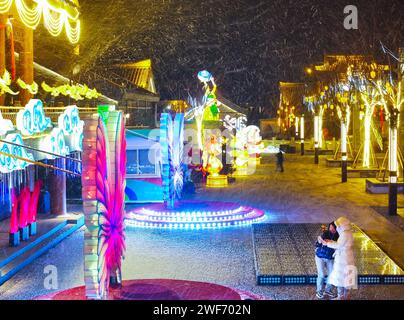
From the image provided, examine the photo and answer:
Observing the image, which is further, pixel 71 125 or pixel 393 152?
pixel 393 152

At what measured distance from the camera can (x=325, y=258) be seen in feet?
36.3

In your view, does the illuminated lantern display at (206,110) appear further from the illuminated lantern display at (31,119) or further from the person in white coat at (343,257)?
the person in white coat at (343,257)

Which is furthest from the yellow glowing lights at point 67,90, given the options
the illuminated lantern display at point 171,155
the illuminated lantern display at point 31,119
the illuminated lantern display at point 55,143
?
the illuminated lantern display at point 31,119

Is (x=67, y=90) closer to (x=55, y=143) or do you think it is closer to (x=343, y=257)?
(x=55, y=143)

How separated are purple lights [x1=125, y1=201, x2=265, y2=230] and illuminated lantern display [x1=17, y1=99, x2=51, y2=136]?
4.98 m

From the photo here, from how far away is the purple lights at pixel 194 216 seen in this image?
19.7m

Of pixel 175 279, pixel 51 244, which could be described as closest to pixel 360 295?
pixel 175 279

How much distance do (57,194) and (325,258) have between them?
37.8 feet

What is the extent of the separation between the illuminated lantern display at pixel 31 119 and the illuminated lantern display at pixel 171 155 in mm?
4644

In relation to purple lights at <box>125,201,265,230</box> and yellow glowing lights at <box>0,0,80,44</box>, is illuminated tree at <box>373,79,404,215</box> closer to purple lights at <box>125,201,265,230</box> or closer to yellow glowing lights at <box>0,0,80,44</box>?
purple lights at <box>125,201,265,230</box>

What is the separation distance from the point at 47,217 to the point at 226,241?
6.09 m

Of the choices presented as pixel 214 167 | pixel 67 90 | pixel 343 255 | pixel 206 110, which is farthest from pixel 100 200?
pixel 206 110

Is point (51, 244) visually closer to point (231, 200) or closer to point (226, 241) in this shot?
point (226, 241)

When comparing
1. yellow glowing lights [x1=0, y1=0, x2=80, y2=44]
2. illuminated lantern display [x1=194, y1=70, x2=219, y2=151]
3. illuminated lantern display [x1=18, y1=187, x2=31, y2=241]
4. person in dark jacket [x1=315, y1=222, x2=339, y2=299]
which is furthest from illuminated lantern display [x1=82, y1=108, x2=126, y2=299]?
illuminated lantern display [x1=194, y1=70, x2=219, y2=151]
